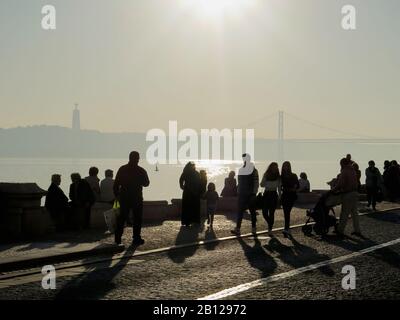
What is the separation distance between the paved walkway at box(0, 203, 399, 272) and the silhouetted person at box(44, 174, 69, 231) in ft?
2.59

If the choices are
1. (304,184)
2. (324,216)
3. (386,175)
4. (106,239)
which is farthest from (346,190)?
(386,175)

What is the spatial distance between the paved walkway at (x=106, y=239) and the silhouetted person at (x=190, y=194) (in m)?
0.36

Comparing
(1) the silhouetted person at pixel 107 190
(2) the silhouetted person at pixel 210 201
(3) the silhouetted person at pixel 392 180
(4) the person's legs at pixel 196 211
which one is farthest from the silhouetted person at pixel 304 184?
(1) the silhouetted person at pixel 107 190

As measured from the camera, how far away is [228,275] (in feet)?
30.4

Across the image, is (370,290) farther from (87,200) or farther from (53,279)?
(87,200)

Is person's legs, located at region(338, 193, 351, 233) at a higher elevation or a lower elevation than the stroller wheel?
higher

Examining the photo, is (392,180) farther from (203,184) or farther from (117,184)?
(117,184)

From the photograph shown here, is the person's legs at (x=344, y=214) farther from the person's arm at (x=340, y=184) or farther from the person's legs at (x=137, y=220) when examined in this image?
the person's legs at (x=137, y=220)

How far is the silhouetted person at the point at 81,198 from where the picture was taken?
15.8 meters

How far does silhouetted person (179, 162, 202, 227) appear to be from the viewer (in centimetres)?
1722

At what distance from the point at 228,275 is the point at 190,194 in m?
8.16

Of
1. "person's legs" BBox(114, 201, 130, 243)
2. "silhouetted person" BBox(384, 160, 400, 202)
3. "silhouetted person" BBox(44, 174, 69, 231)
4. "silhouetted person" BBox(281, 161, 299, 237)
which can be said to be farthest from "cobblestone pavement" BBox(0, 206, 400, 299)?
"silhouetted person" BBox(384, 160, 400, 202)

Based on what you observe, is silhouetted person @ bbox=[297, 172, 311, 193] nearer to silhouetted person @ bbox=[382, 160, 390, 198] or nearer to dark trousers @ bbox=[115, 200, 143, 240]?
silhouetted person @ bbox=[382, 160, 390, 198]
